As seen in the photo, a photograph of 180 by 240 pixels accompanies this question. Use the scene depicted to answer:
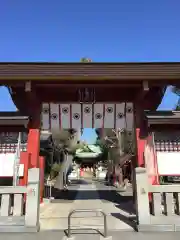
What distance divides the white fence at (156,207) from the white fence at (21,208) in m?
3.01

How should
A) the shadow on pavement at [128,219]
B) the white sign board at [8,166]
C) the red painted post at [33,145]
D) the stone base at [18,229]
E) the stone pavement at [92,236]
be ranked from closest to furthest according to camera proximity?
the stone pavement at [92,236], the stone base at [18,229], the shadow on pavement at [128,219], the white sign board at [8,166], the red painted post at [33,145]

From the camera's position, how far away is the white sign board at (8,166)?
9.48 m

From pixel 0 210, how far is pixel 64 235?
206 cm

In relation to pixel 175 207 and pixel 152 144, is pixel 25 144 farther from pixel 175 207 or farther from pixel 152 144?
pixel 175 207

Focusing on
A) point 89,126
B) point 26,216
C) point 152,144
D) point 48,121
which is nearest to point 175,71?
point 152,144

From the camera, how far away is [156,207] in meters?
7.17

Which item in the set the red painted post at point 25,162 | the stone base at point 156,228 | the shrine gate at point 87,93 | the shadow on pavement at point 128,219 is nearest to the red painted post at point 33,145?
the shrine gate at point 87,93

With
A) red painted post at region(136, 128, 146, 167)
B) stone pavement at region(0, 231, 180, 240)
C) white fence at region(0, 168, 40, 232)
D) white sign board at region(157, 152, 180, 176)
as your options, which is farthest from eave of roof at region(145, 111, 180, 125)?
white fence at region(0, 168, 40, 232)

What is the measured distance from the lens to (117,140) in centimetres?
2822

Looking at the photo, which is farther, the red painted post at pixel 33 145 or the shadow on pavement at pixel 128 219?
the red painted post at pixel 33 145

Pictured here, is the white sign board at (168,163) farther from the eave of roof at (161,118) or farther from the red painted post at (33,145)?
the red painted post at (33,145)

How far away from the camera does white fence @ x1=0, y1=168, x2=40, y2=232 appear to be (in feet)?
22.7

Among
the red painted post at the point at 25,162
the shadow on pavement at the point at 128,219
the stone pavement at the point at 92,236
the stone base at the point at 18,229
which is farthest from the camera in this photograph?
the red painted post at the point at 25,162

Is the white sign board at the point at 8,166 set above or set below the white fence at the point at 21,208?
above
